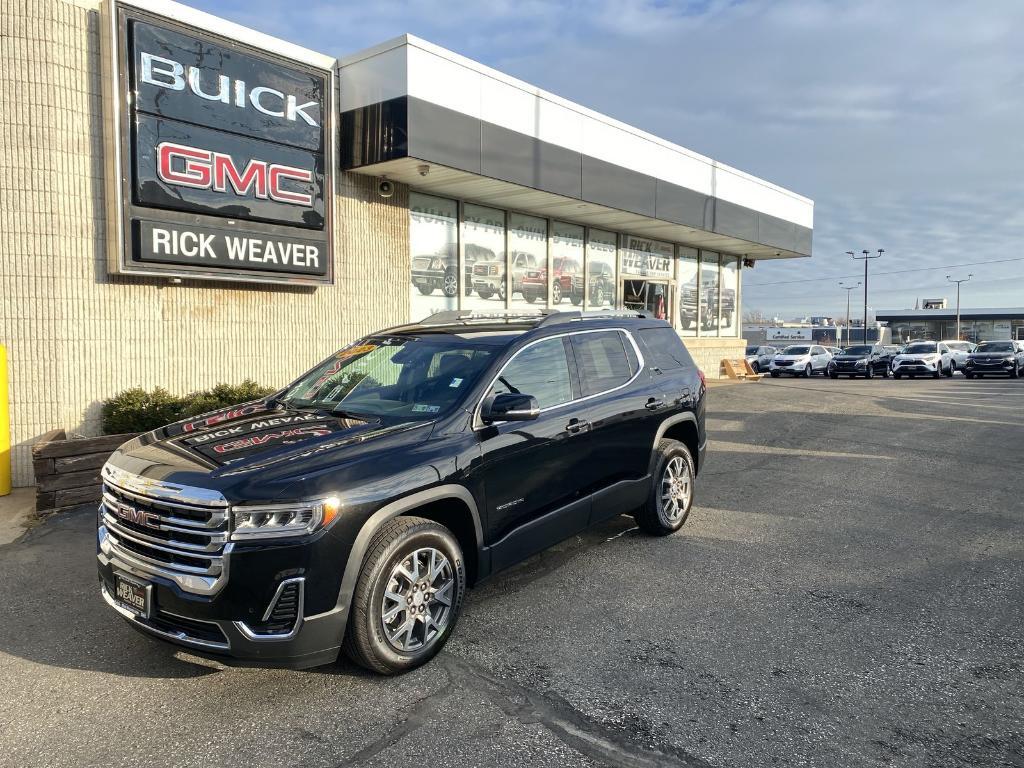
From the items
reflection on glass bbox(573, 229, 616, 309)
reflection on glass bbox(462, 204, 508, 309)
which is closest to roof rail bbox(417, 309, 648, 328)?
reflection on glass bbox(462, 204, 508, 309)

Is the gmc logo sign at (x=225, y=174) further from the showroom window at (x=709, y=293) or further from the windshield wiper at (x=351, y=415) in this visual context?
the showroom window at (x=709, y=293)

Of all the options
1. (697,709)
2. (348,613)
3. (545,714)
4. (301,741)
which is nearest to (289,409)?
(348,613)

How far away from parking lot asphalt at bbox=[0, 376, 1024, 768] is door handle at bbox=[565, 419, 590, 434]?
3.41 ft

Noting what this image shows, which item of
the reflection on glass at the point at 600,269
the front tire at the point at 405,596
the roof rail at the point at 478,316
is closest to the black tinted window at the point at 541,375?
the roof rail at the point at 478,316

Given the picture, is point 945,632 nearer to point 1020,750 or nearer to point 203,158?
point 1020,750

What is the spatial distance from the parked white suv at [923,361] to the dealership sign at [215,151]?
28.0 m

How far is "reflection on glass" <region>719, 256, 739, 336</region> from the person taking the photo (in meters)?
22.2

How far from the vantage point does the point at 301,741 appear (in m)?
3.13

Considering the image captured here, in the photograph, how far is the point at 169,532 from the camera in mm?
3424

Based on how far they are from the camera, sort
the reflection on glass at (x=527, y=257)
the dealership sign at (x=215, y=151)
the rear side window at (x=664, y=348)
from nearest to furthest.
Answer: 1. the rear side window at (x=664, y=348)
2. the dealership sign at (x=215, y=151)
3. the reflection on glass at (x=527, y=257)

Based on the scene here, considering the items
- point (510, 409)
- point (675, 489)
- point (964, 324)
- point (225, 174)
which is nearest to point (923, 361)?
point (675, 489)

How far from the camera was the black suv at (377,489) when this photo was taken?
3281 mm

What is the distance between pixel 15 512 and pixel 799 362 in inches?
1275

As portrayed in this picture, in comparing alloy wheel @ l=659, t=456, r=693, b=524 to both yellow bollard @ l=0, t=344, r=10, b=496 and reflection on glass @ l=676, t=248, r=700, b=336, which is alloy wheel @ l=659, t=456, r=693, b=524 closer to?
yellow bollard @ l=0, t=344, r=10, b=496
